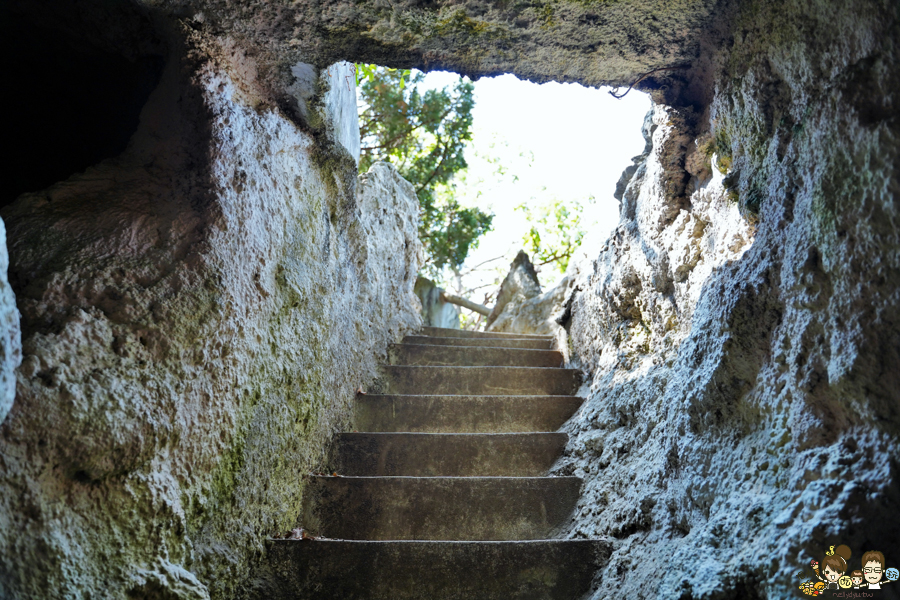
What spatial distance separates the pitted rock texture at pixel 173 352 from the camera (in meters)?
1.15

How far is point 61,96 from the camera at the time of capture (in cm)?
235

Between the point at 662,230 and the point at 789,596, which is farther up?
the point at 662,230

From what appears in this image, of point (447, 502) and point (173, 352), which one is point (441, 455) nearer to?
point (447, 502)

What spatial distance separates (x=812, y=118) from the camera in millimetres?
1336

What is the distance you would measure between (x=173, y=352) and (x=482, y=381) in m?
2.30

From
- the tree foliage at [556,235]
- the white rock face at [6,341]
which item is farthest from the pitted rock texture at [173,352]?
the tree foliage at [556,235]

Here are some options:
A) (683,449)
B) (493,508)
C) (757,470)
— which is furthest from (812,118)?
(493,508)

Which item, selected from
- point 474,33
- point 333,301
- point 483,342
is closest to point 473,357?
point 483,342

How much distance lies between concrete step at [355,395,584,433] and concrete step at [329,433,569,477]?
0.34 metres

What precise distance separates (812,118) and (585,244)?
A: 9.91ft

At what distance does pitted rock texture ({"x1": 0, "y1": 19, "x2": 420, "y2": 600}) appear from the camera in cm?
Result: 115

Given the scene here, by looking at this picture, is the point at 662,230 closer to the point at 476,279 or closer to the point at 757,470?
the point at 757,470

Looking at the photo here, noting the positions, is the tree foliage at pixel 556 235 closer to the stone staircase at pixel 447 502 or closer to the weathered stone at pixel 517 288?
the weathered stone at pixel 517 288

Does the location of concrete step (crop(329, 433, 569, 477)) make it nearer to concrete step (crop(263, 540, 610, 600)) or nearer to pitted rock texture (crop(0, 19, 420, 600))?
pitted rock texture (crop(0, 19, 420, 600))
